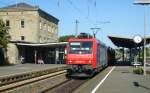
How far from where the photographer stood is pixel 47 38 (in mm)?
95250

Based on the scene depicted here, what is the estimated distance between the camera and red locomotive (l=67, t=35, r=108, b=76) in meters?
30.7

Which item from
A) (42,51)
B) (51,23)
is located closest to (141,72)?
(42,51)

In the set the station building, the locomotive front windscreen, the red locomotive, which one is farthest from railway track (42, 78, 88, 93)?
the station building

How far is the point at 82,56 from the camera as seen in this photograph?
31.0m

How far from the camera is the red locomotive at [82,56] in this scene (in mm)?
30688

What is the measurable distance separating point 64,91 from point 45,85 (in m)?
3.93

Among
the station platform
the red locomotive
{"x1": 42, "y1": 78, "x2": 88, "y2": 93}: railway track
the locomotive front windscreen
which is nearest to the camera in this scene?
{"x1": 42, "y1": 78, "x2": 88, "y2": 93}: railway track

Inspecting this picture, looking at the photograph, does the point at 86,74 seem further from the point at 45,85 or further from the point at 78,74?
the point at 45,85

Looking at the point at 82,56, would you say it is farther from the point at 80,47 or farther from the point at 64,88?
the point at 64,88

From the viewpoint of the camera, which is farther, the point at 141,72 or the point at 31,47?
the point at 31,47

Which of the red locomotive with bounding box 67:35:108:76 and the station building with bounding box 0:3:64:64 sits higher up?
the station building with bounding box 0:3:64:64

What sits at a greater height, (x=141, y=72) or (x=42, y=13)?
(x=42, y=13)

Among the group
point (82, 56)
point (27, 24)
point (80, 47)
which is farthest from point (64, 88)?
point (27, 24)

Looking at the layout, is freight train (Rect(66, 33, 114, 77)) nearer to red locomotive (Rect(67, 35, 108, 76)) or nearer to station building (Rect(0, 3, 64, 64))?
red locomotive (Rect(67, 35, 108, 76))
